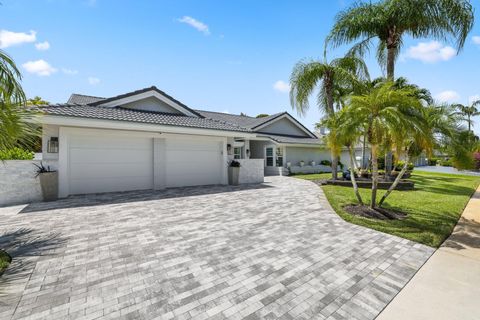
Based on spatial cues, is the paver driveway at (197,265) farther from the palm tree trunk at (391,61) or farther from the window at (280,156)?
the window at (280,156)

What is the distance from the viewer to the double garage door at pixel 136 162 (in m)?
10.2

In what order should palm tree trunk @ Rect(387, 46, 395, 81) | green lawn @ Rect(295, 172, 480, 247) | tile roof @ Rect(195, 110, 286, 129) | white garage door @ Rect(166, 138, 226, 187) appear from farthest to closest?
tile roof @ Rect(195, 110, 286, 129) < palm tree trunk @ Rect(387, 46, 395, 81) < white garage door @ Rect(166, 138, 226, 187) < green lawn @ Rect(295, 172, 480, 247)

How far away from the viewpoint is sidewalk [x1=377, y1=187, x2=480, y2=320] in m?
2.92

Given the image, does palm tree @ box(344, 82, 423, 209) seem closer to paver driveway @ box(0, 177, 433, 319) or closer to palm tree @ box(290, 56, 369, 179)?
paver driveway @ box(0, 177, 433, 319)

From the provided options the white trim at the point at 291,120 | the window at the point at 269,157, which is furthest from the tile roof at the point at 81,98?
the window at the point at 269,157

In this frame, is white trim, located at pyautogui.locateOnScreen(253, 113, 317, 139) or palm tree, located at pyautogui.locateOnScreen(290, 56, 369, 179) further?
white trim, located at pyautogui.locateOnScreen(253, 113, 317, 139)

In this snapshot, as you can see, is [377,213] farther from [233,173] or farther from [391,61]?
[391,61]

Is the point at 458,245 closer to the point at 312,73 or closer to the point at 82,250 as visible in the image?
the point at 82,250

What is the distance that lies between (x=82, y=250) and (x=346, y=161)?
29.2 m

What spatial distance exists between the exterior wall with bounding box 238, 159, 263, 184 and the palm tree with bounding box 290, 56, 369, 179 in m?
4.37

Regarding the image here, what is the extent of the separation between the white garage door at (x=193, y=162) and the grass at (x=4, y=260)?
26.7 feet

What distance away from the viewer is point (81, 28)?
9.45m

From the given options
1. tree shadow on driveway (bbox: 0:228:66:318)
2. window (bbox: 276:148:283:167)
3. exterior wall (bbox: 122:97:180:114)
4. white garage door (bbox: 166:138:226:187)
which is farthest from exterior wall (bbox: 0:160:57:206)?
window (bbox: 276:148:283:167)

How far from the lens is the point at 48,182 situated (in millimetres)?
8828
